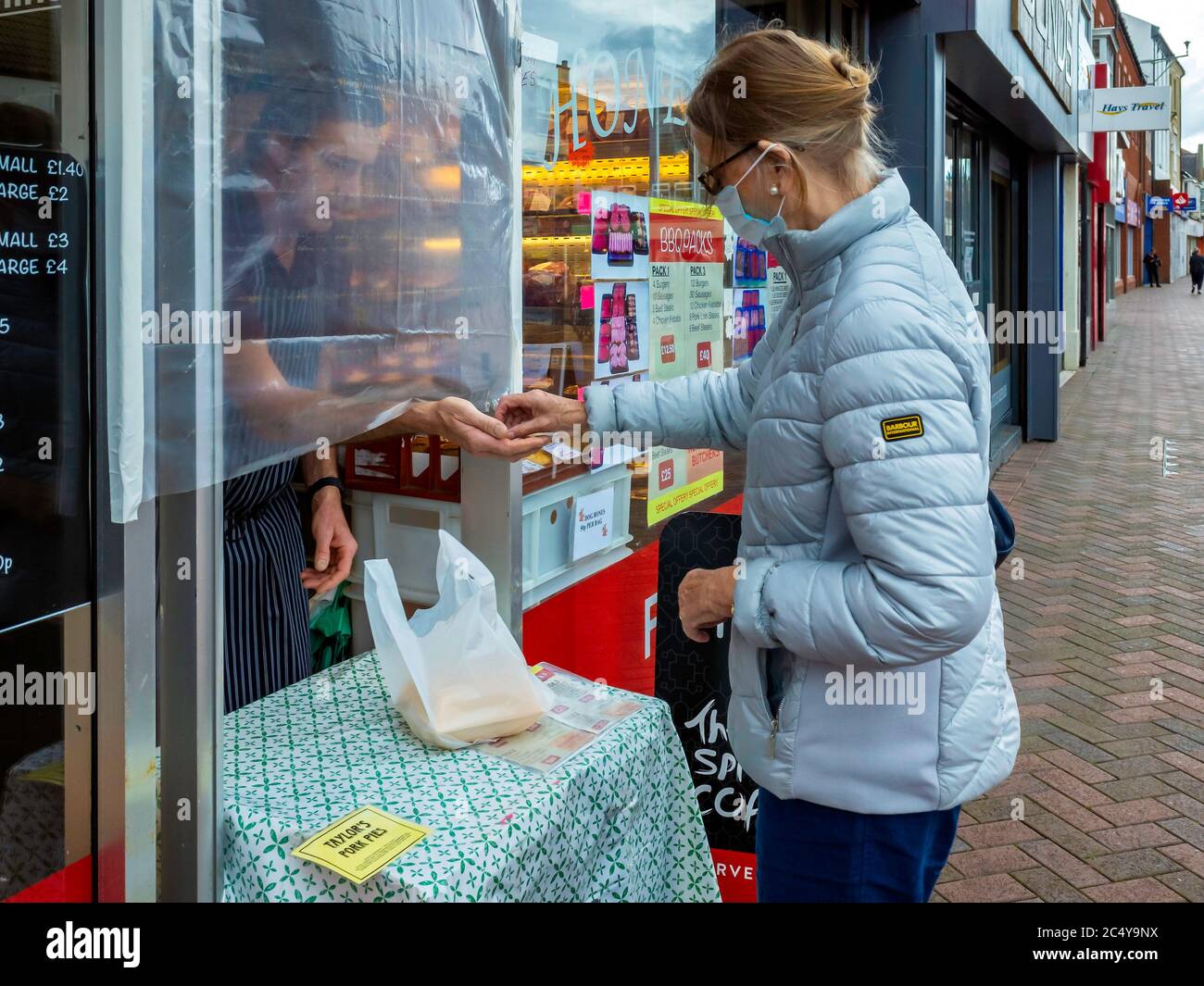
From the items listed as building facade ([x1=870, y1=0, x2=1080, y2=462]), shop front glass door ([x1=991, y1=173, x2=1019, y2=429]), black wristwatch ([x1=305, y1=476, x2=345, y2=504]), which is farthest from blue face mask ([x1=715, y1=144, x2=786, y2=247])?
shop front glass door ([x1=991, y1=173, x2=1019, y2=429])

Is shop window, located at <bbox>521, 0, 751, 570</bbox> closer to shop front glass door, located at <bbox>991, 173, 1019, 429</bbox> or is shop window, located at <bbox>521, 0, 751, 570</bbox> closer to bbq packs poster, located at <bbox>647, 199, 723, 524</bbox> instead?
bbq packs poster, located at <bbox>647, 199, 723, 524</bbox>

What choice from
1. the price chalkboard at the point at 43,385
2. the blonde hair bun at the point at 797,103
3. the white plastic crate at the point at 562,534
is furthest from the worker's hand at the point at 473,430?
the price chalkboard at the point at 43,385

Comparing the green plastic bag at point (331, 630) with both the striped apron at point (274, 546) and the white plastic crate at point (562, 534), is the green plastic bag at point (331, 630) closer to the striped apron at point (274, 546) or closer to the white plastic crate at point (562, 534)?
the striped apron at point (274, 546)

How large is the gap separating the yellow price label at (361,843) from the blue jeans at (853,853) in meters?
0.61

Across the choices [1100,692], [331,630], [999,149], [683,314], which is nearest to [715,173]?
[331,630]

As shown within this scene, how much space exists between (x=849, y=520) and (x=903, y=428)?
0.51ft

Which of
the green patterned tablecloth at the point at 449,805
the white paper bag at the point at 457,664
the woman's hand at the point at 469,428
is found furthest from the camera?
the woman's hand at the point at 469,428

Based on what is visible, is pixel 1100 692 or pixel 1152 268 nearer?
pixel 1100 692

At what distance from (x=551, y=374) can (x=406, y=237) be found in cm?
111

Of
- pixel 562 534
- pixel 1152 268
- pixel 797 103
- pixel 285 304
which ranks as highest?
pixel 1152 268

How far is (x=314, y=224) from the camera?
1912 mm

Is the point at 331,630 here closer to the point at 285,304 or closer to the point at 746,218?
the point at 285,304

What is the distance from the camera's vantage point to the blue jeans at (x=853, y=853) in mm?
1830

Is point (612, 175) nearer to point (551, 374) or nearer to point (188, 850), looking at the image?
point (551, 374)
